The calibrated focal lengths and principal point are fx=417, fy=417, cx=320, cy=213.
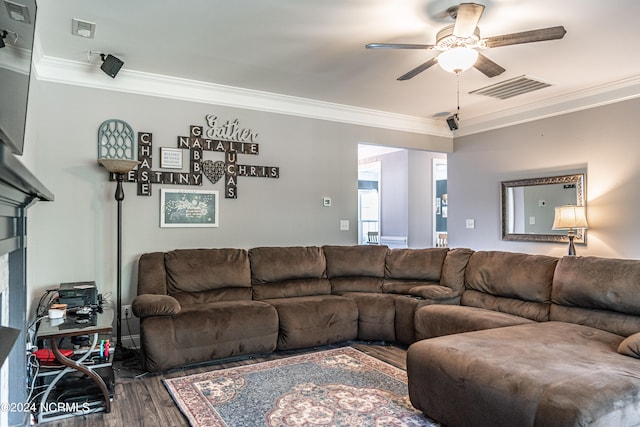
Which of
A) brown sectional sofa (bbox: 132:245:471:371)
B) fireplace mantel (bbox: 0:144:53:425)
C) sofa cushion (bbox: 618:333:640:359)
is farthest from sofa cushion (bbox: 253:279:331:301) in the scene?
sofa cushion (bbox: 618:333:640:359)

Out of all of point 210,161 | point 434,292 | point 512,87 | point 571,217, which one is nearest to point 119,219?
point 210,161

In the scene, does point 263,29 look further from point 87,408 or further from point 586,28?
point 87,408

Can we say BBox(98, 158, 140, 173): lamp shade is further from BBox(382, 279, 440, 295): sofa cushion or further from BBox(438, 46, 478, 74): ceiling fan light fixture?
BBox(382, 279, 440, 295): sofa cushion

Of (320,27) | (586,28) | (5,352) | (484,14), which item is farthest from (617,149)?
(5,352)

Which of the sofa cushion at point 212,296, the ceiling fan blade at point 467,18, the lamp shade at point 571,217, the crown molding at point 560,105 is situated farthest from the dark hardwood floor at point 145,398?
the crown molding at point 560,105

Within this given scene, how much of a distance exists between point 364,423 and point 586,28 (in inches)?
123

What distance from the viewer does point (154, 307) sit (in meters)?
3.21

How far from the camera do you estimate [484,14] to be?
279 cm

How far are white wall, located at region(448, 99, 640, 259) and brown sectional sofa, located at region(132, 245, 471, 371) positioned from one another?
139 centimetres

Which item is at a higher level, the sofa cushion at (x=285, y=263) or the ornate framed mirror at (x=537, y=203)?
the ornate framed mirror at (x=537, y=203)

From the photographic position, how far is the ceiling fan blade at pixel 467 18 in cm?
255

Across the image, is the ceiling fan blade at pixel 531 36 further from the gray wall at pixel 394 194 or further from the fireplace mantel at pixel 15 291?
the gray wall at pixel 394 194

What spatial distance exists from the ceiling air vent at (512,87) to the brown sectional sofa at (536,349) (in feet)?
5.75

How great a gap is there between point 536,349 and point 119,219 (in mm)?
A: 3377
